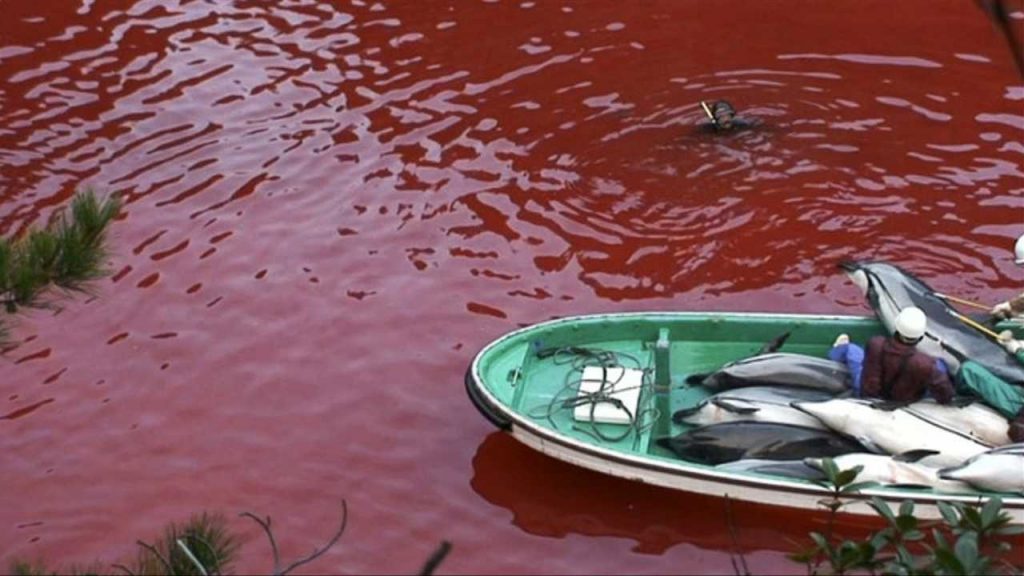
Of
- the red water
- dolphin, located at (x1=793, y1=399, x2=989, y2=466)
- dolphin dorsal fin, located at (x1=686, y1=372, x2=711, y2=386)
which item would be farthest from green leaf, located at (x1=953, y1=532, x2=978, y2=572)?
dolphin dorsal fin, located at (x1=686, y1=372, x2=711, y2=386)

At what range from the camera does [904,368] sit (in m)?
9.46

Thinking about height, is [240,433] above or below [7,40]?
below

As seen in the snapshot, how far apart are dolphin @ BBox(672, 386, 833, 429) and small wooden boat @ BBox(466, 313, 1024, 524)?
0.23m

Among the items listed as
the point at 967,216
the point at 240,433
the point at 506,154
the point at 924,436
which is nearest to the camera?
the point at 924,436

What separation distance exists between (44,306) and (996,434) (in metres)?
6.81

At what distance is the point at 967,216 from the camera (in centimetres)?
1336

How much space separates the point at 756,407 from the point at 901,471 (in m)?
1.20

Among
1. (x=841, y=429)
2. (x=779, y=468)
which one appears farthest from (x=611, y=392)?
(x=841, y=429)

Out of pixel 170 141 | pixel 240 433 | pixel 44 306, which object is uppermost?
pixel 44 306

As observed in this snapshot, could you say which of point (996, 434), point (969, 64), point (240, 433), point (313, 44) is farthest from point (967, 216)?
point (313, 44)

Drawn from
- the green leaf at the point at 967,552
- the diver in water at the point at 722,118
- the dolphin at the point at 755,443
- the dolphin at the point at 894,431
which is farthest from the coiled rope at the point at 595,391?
the diver in water at the point at 722,118

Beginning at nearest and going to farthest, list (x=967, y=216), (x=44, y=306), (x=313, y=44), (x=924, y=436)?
(x=44, y=306), (x=924, y=436), (x=967, y=216), (x=313, y=44)

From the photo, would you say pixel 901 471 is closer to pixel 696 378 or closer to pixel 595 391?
pixel 696 378

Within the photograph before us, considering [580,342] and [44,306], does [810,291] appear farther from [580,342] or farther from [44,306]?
[44,306]
